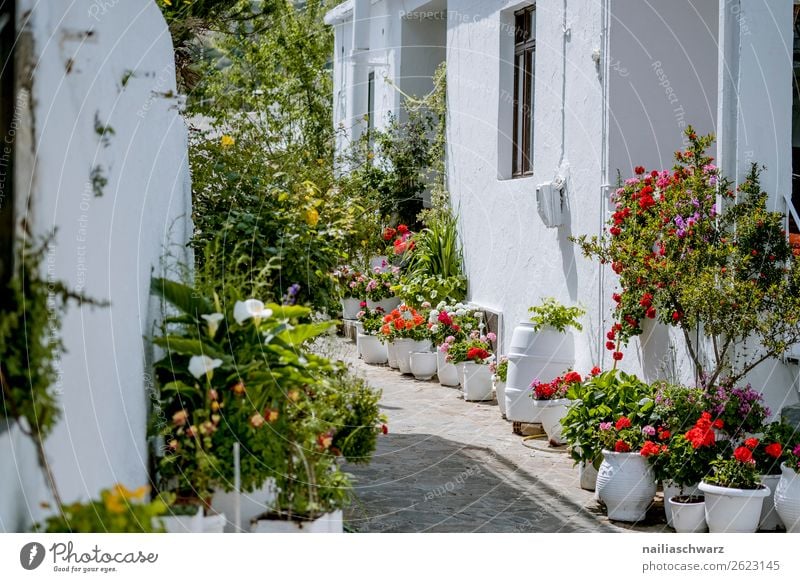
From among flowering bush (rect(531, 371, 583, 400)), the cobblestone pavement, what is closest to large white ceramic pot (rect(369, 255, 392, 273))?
the cobblestone pavement

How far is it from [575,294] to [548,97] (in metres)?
1.70

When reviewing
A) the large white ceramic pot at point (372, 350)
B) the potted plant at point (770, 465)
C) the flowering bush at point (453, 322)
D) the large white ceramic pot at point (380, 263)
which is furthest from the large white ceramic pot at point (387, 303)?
the potted plant at point (770, 465)

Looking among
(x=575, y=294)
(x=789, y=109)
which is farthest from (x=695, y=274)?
(x=575, y=294)

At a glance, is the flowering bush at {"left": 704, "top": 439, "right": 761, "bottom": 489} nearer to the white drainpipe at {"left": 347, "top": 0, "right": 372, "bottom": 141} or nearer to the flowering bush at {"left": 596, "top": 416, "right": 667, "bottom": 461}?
the flowering bush at {"left": 596, "top": 416, "right": 667, "bottom": 461}

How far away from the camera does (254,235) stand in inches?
208

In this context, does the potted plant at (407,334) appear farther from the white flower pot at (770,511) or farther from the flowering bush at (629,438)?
the white flower pot at (770,511)

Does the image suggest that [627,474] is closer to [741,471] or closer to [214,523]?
[741,471]

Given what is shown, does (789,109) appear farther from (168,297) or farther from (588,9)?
(168,297)

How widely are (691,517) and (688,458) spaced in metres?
0.31

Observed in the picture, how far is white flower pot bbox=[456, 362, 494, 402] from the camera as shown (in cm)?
905

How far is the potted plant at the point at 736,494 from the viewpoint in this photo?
525 centimetres

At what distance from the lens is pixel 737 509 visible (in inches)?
207
